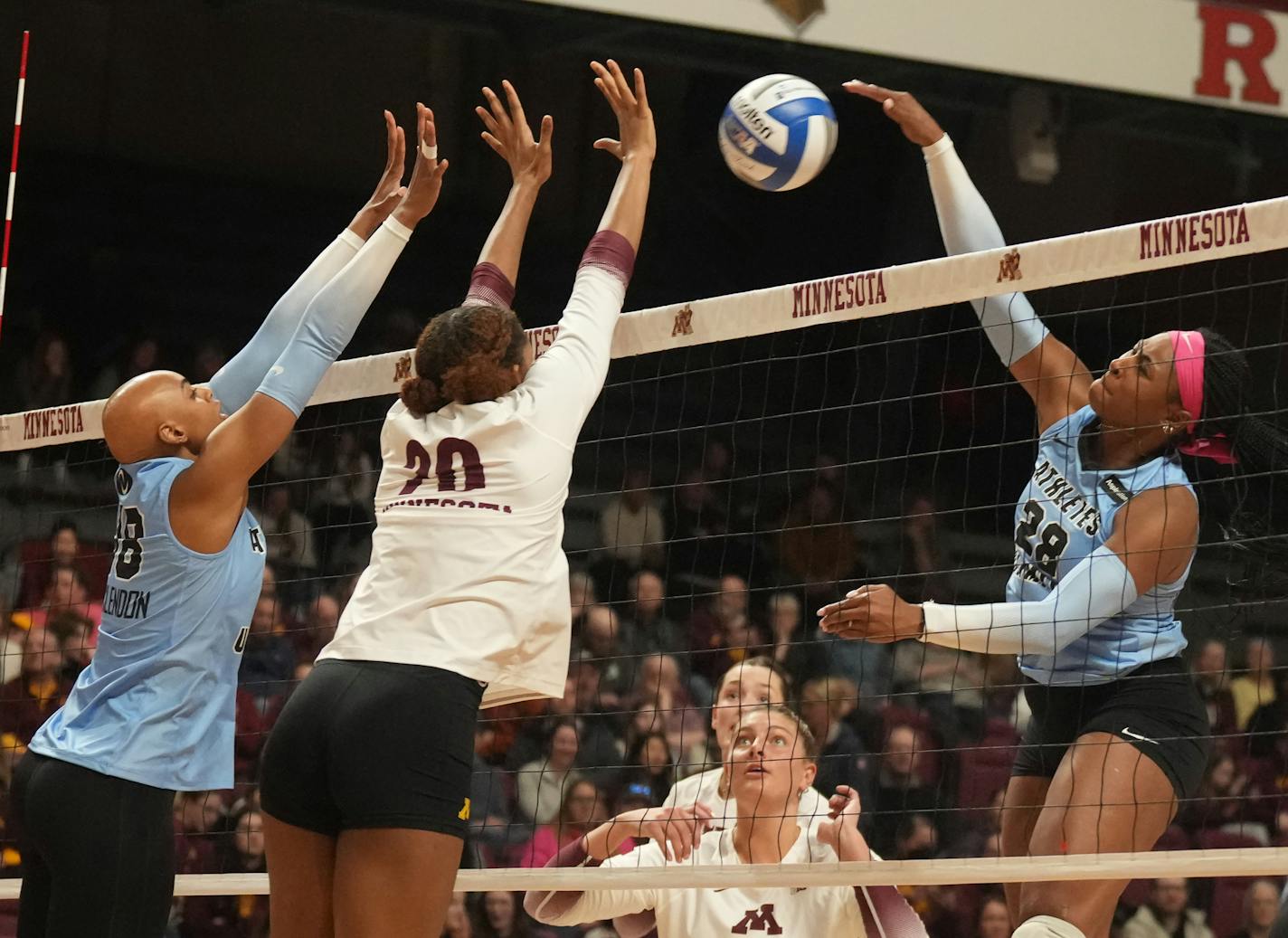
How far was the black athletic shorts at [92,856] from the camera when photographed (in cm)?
350

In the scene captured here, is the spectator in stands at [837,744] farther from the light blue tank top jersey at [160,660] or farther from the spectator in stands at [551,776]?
the light blue tank top jersey at [160,660]

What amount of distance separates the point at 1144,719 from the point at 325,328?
205cm

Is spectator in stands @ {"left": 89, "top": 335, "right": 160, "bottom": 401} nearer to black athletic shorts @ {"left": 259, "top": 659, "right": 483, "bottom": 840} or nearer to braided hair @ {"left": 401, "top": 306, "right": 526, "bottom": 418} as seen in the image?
braided hair @ {"left": 401, "top": 306, "right": 526, "bottom": 418}

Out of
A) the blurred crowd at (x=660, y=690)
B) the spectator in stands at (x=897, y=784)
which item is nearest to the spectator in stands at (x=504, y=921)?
the blurred crowd at (x=660, y=690)

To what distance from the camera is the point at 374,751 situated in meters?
3.10

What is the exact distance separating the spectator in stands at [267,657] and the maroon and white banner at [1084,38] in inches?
165

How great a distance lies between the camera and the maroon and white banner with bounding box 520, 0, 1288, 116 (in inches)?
368

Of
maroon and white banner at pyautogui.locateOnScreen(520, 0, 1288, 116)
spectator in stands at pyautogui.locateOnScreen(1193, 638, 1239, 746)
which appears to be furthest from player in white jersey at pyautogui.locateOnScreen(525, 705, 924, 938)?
maroon and white banner at pyautogui.locateOnScreen(520, 0, 1288, 116)

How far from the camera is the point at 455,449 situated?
3348 mm

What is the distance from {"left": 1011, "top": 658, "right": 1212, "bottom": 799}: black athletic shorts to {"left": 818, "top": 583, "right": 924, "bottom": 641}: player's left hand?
46 centimetres

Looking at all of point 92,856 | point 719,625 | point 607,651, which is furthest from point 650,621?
point 92,856

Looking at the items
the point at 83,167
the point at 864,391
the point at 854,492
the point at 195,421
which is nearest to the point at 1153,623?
the point at 195,421

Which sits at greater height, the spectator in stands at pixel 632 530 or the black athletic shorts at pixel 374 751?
the spectator in stands at pixel 632 530

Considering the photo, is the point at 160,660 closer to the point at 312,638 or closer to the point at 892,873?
the point at 892,873
